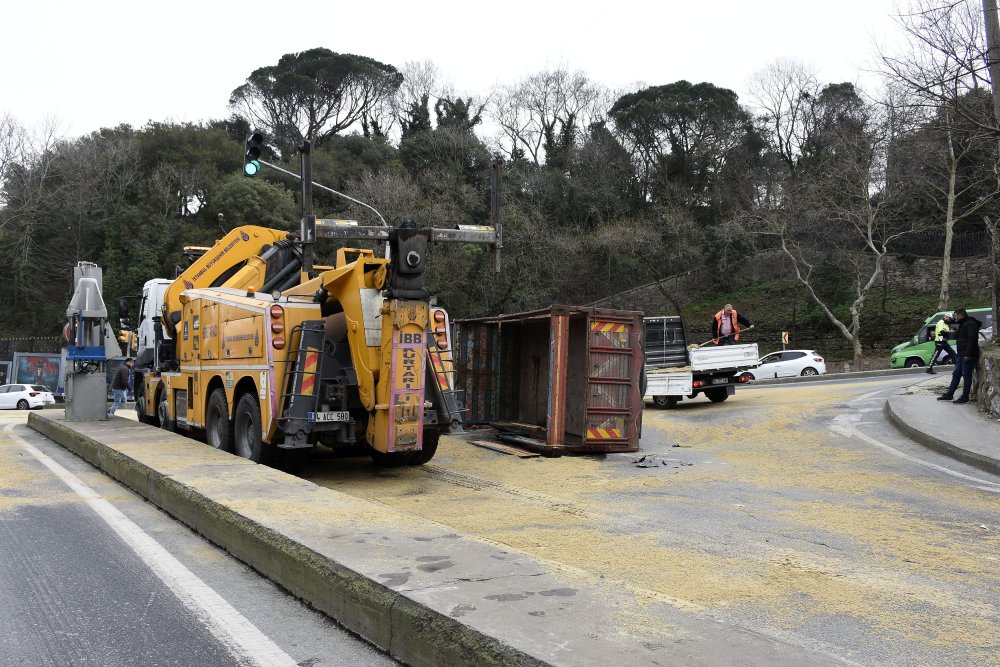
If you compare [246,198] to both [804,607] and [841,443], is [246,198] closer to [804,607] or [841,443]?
[841,443]

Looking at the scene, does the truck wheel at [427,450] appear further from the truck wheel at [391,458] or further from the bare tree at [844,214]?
the bare tree at [844,214]

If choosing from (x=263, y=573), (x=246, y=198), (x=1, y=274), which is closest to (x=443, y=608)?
(x=263, y=573)

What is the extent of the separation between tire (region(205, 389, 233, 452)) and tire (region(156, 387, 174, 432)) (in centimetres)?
236

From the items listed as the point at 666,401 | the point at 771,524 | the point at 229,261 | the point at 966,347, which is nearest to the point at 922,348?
the point at 666,401

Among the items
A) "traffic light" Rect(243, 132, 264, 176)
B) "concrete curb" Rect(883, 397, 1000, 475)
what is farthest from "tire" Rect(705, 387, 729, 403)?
"traffic light" Rect(243, 132, 264, 176)

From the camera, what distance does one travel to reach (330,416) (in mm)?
8969

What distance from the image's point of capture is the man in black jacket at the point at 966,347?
1423cm

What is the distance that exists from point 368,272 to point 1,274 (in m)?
47.8

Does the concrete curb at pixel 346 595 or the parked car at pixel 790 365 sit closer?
the concrete curb at pixel 346 595

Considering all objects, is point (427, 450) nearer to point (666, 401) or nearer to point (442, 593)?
point (442, 593)

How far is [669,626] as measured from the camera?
11.4 feet

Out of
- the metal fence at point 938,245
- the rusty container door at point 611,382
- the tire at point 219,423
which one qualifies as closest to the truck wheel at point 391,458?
the tire at point 219,423

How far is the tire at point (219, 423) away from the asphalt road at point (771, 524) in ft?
4.21

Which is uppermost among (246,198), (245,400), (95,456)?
(246,198)
